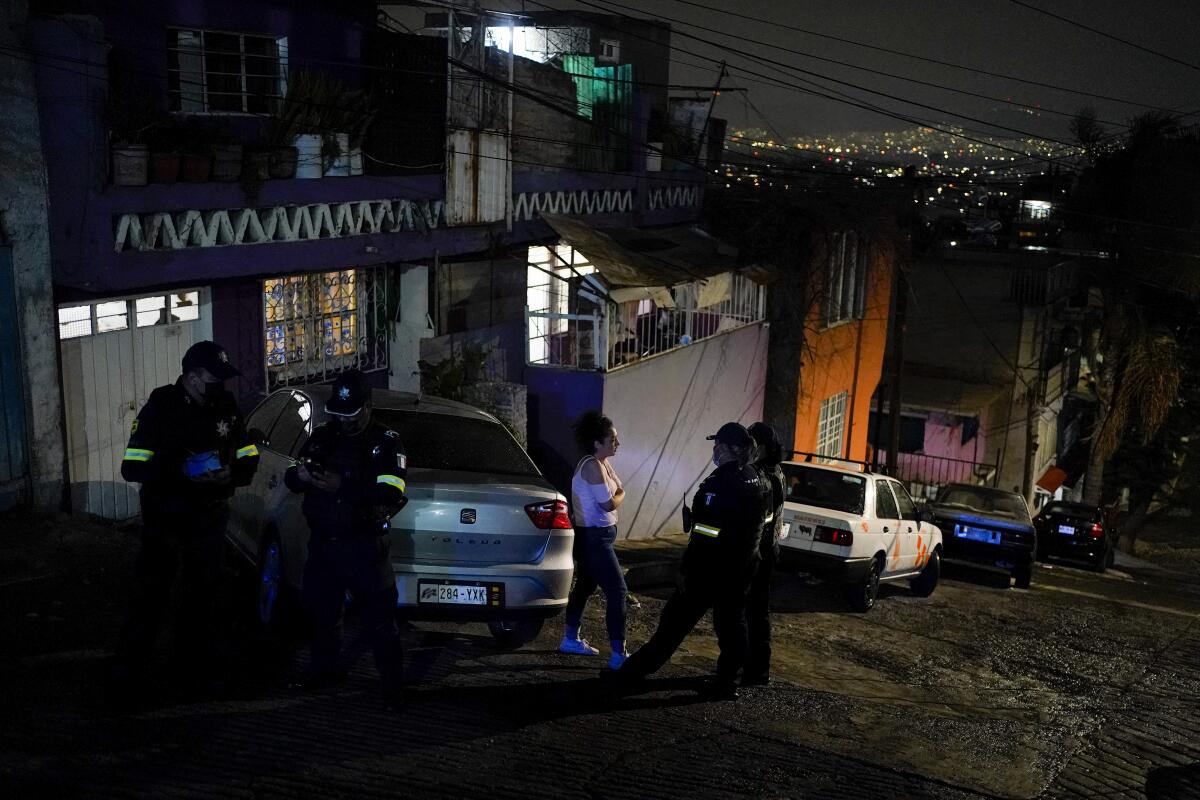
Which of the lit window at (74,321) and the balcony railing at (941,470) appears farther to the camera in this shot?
the balcony railing at (941,470)

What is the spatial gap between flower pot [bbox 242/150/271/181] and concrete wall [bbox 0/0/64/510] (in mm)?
2088

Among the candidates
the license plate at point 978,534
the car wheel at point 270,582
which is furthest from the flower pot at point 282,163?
the license plate at point 978,534

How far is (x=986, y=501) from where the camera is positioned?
59.2 ft

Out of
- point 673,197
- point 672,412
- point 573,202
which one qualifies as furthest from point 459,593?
point 673,197

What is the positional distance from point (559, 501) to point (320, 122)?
21.8 feet

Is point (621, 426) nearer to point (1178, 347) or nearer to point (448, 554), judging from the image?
point (448, 554)

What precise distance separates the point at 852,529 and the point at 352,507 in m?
7.02

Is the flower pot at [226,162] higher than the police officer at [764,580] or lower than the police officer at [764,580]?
higher

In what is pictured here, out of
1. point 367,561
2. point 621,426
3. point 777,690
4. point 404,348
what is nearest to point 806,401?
point 621,426

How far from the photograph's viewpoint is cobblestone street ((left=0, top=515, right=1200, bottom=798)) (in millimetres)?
5000

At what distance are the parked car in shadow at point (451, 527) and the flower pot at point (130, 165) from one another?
3.36 meters

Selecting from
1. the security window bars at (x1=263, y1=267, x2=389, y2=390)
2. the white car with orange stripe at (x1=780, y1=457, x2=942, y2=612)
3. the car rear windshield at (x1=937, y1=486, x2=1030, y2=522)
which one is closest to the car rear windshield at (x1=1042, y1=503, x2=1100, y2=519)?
the car rear windshield at (x1=937, y1=486, x2=1030, y2=522)

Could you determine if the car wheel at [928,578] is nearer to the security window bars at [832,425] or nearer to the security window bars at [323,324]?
the security window bars at [323,324]

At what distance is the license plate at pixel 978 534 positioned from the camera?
1616 centimetres
